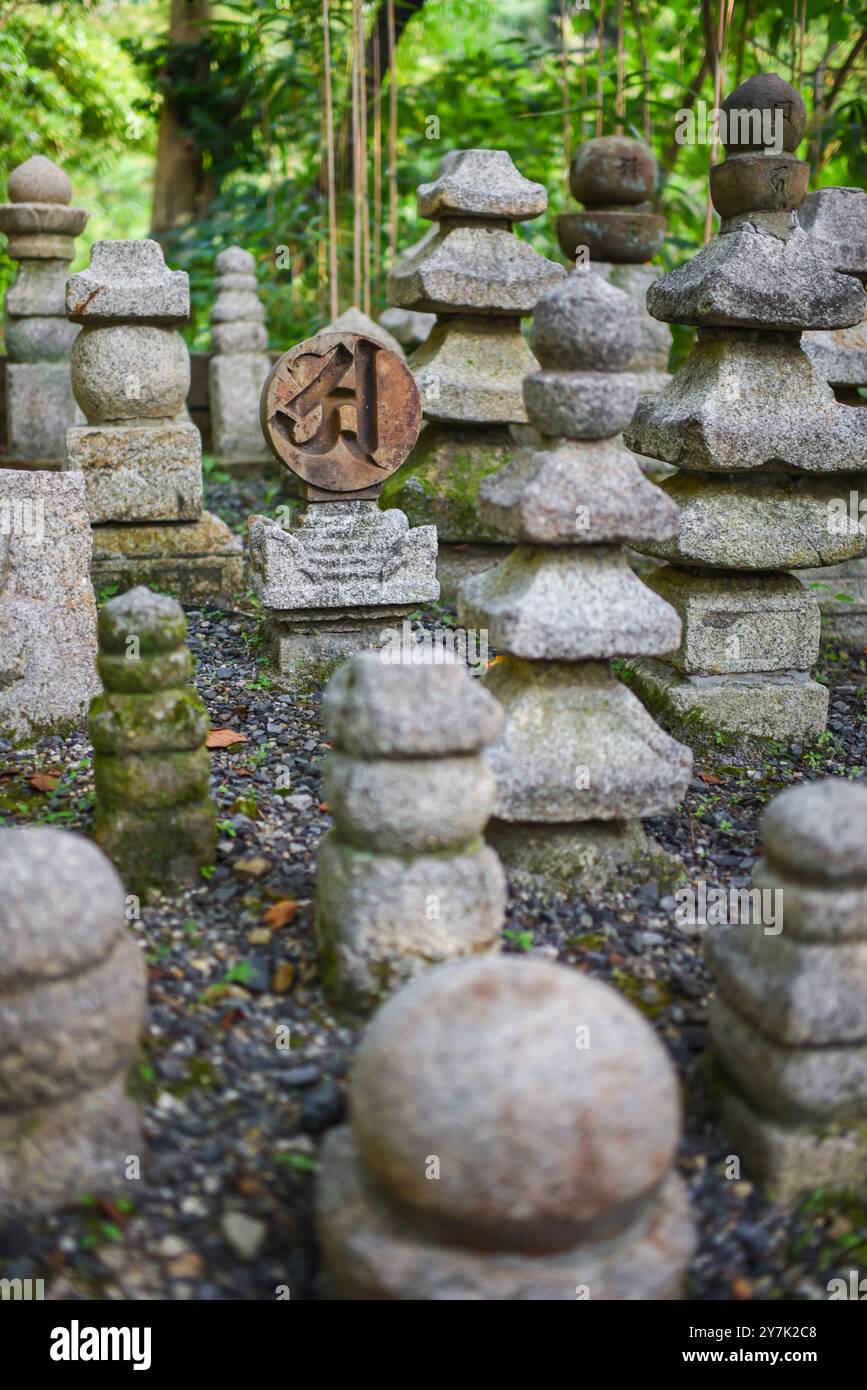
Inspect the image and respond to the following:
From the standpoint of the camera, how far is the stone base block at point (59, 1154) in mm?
2463

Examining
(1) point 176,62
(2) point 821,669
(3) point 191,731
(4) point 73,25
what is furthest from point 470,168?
(4) point 73,25

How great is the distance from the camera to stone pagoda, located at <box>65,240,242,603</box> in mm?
5230

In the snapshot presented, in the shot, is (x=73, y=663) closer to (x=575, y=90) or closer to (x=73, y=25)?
(x=575, y=90)

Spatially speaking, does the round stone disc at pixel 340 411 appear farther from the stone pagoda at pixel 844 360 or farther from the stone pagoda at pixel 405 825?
the stone pagoda at pixel 405 825

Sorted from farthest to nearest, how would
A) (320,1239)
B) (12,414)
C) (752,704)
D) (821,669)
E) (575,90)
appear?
(575,90) < (12,414) < (821,669) < (752,704) < (320,1239)

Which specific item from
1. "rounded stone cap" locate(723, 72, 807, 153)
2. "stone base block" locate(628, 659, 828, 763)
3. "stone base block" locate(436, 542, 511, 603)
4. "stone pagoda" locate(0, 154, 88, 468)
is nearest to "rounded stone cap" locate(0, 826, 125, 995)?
"stone base block" locate(628, 659, 828, 763)

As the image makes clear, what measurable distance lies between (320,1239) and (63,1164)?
504 mm

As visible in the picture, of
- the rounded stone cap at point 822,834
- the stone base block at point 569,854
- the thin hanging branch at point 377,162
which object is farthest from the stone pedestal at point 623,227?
the rounded stone cap at point 822,834

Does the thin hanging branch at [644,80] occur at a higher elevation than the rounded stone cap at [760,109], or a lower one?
A: higher

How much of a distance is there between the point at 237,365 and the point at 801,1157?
6.05m

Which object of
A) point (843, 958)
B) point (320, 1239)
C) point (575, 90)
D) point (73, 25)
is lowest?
point (320, 1239)

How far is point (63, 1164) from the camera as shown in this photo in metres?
2.49

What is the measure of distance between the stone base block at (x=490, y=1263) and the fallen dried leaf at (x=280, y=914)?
103 cm

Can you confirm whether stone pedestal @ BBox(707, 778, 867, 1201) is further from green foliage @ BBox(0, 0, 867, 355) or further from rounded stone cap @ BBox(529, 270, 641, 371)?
green foliage @ BBox(0, 0, 867, 355)
